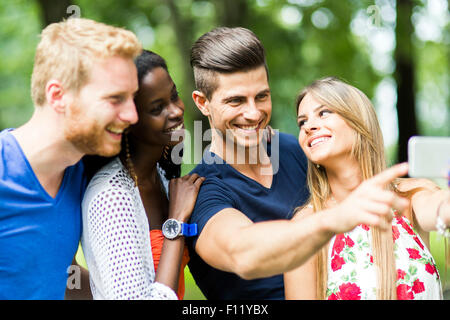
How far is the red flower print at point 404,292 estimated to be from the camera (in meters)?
2.46

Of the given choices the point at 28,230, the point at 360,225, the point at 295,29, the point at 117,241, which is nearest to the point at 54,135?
the point at 28,230

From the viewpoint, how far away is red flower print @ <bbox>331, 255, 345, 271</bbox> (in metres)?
2.56

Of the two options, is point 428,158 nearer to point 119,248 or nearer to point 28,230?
point 119,248

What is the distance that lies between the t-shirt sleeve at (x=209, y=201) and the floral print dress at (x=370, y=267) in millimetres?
620

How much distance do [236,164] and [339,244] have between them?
2.59 ft

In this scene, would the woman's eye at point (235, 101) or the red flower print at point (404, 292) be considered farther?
the woman's eye at point (235, 101)

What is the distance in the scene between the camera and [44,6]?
5855 millimetres

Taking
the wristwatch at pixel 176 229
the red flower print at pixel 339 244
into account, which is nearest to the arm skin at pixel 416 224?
the red flower print at pixel 339 244

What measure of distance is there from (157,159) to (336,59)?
6.41 metres

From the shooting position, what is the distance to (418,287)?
2.47m

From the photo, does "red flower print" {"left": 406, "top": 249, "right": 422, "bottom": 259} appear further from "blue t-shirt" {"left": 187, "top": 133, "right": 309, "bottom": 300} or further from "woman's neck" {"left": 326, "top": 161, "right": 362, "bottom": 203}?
"blue t-shirt" {"left": 187, "top": 133, "right": 309, "bottom": 300}

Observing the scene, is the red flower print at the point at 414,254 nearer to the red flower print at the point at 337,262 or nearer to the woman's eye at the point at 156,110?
the red flower print at the point at 337,262

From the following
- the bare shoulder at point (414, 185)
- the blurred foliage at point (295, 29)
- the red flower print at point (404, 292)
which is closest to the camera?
the red flower print at point (404, 292)
